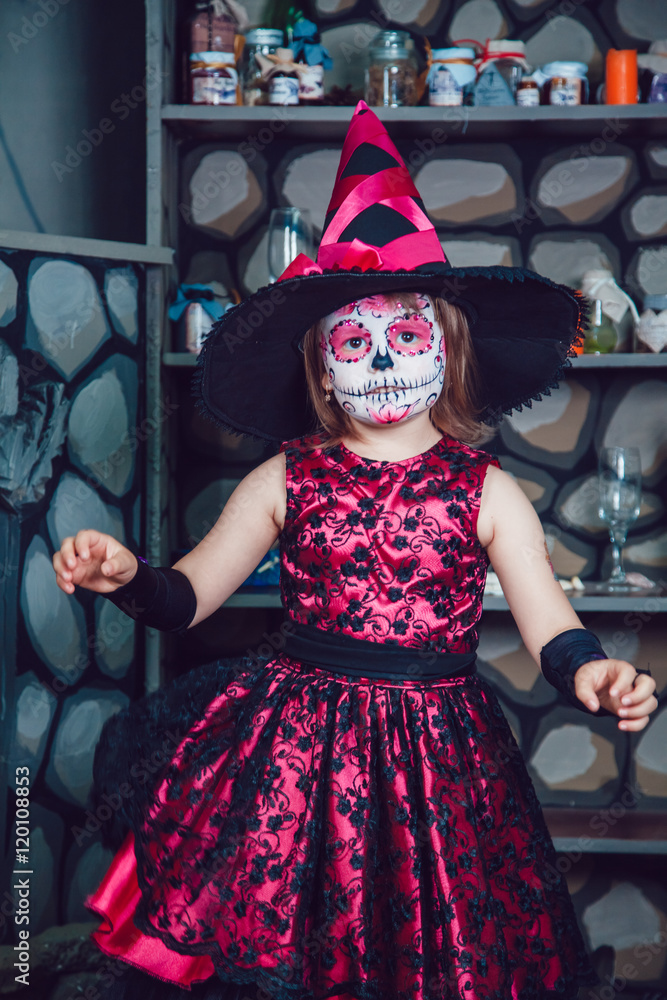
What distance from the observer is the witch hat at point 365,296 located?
3.75 ft

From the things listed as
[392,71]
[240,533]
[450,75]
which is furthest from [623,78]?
[240,533]

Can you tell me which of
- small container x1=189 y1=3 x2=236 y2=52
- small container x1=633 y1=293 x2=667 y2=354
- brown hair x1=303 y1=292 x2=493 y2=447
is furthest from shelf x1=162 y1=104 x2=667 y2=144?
brown hair x1=303 y1=292 x2=493 y2=447

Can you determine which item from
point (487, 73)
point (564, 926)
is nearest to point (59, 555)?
point (564, 926)

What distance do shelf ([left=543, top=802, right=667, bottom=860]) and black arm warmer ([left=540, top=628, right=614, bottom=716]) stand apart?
779mm

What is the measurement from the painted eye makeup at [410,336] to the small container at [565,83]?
0.89 m

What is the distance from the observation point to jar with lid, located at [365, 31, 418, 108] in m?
1.79

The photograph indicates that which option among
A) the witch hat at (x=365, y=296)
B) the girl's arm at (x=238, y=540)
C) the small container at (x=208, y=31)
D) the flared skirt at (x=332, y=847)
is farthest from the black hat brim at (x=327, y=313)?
the small container at (x=208, y=31)

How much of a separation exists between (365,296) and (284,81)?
0.84 meters

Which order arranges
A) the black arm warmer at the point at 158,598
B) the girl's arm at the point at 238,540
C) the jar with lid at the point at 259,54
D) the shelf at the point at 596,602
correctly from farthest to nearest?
the jar with lid at the point at 259,54 < the shelf at the point at 596,602 < the girl's arm at the point at 238,540 < the black arm warmer at the point at 158,598

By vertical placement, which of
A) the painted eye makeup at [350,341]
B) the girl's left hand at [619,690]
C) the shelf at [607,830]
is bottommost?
the shelf at [607,830]

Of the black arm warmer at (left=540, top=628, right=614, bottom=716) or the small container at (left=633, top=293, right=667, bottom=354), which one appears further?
the small container at (left=633, top=293, right=667, bottom=354)

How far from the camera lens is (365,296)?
1.16 metres

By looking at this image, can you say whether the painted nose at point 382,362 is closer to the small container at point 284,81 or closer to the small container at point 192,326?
the small container at point 192,326

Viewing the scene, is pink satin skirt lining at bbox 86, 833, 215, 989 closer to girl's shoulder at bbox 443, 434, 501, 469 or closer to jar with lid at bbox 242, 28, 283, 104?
girl's shoulder at bbox 443, 434, 501, 469
